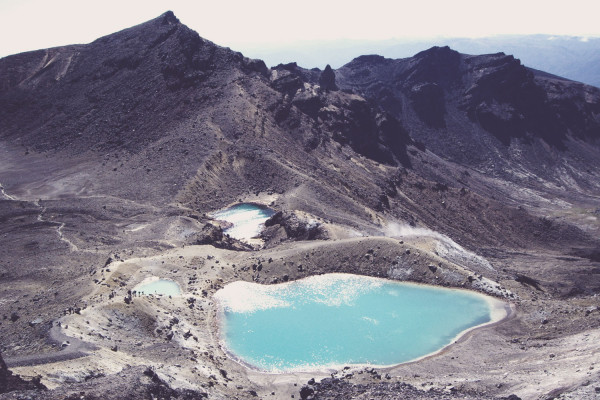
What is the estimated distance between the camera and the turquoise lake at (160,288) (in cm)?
5681

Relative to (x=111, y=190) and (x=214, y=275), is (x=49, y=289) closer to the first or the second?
(x=214, y=275)

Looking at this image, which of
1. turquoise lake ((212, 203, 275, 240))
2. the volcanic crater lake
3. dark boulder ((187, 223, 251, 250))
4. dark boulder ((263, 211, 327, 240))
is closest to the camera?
the volcanic crater lake

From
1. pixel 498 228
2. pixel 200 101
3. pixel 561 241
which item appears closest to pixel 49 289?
pixel 200 101

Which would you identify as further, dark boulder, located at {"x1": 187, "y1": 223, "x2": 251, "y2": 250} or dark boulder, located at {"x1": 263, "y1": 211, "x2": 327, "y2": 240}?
dark boulder, located at {"x1": 263, "y1": 211, "x2": 327, "y2": 240}

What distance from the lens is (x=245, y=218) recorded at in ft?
293

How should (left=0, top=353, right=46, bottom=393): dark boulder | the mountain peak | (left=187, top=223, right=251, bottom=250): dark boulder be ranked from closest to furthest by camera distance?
(left=0, top=353, right=46, bottom=393): dark boulder < (left=187, top=223, right=251, bottom=250): dark boulder < the mountain peak

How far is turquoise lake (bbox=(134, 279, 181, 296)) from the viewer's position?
56.8 meters

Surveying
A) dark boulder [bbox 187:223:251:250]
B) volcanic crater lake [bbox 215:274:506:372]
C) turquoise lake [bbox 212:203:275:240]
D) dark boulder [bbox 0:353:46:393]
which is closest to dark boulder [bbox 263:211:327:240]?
turquoise lake [bbox 212:203:275:240]

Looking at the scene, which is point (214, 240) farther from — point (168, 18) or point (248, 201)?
point (168, 18)

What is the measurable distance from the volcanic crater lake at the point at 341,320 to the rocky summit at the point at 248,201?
1.62 metres

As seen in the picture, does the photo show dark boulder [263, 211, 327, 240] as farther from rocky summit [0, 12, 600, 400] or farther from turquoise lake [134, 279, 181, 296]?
turquoise lake [134, 279, 181, 296]

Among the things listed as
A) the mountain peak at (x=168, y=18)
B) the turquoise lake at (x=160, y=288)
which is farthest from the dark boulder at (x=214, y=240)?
the mountain peak at (x=168, y=18)

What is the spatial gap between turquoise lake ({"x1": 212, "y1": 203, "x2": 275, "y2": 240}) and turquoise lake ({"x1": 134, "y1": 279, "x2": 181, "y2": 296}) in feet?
74.3

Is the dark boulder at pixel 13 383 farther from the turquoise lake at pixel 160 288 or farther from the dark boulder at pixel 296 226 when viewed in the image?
the dark boulder at pixel 296 226
